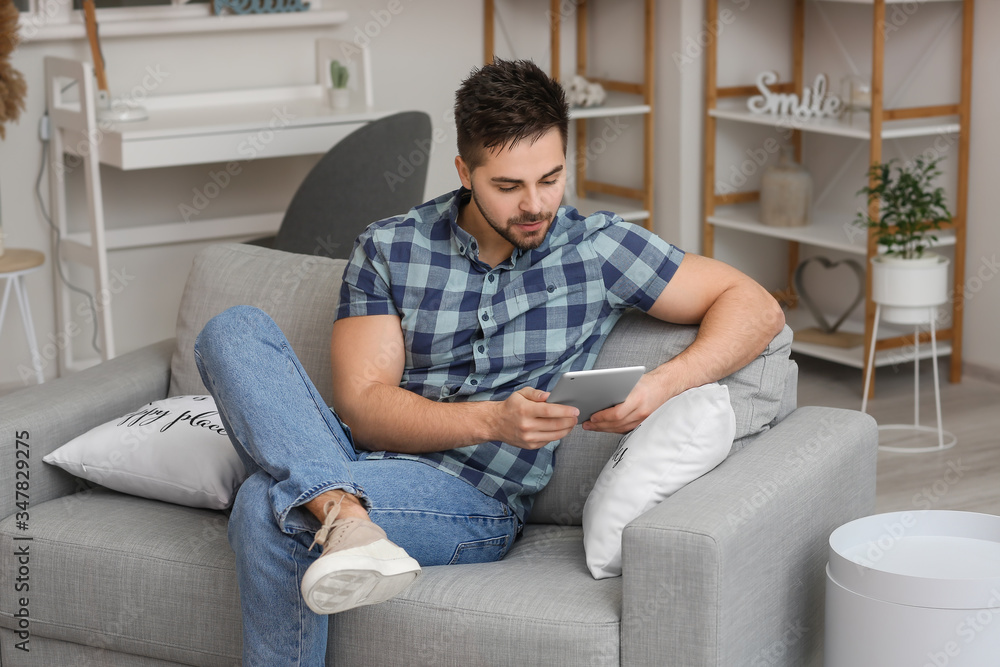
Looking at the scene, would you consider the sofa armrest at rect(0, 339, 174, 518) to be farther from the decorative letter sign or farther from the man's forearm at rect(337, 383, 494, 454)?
the decorative letter sign

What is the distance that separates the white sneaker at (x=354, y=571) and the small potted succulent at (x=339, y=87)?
2.43 m

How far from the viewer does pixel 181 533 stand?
173 cm

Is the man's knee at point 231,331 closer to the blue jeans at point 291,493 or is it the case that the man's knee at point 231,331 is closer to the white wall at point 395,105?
the blue jeans at point 291,493

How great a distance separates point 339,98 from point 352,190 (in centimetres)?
67

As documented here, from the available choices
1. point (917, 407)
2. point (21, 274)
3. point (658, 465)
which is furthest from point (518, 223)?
point (21, 274)

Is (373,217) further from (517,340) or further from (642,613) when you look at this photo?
(642,613)

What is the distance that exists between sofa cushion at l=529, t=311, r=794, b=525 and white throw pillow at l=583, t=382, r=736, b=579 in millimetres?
183

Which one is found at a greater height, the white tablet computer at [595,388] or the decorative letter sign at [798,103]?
the decorative letter sign at [798,103]

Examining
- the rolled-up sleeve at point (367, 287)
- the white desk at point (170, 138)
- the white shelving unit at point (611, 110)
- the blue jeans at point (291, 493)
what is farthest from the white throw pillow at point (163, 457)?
the white shelving unit at point (611, 110)

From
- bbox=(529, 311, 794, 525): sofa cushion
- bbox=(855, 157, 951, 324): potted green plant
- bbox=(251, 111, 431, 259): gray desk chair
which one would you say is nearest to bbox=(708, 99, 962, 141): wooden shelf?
bbox=(855, 157, 951, 324): potted green plant

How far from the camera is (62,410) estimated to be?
193cm

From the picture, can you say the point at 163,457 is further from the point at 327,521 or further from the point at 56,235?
the point at 56,235

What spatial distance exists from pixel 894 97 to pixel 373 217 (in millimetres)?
1698

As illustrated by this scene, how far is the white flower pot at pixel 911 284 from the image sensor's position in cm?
304
